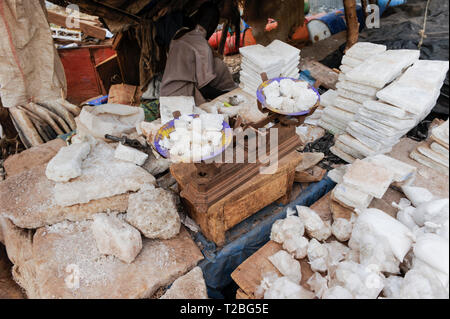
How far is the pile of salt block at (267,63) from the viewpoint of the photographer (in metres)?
3.43

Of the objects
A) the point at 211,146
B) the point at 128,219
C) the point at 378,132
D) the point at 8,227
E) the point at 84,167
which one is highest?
the point at 211,146

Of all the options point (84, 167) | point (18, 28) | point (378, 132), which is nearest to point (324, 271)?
point (378, 132)

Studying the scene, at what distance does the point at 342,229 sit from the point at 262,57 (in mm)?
2305

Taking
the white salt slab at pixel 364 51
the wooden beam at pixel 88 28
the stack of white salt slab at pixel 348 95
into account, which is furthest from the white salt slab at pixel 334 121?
the wooden beam at pixel 88 28

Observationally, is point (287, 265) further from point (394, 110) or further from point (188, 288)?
point (394, 110)

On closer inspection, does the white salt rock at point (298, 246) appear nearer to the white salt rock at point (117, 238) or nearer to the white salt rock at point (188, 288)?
the white salt rock at point (188, 288)

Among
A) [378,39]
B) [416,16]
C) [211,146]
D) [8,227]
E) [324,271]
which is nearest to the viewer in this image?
[211,146]

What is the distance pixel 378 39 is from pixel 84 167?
482 centimetres

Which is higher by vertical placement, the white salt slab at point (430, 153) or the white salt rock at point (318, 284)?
the white salt slab at point (430, 153)

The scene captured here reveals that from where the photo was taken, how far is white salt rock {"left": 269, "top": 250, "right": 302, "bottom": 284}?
74.7 inches

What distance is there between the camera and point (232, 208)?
2.16 m

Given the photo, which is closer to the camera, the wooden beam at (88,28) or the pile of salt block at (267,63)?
the pile of salt block at (267,63)
